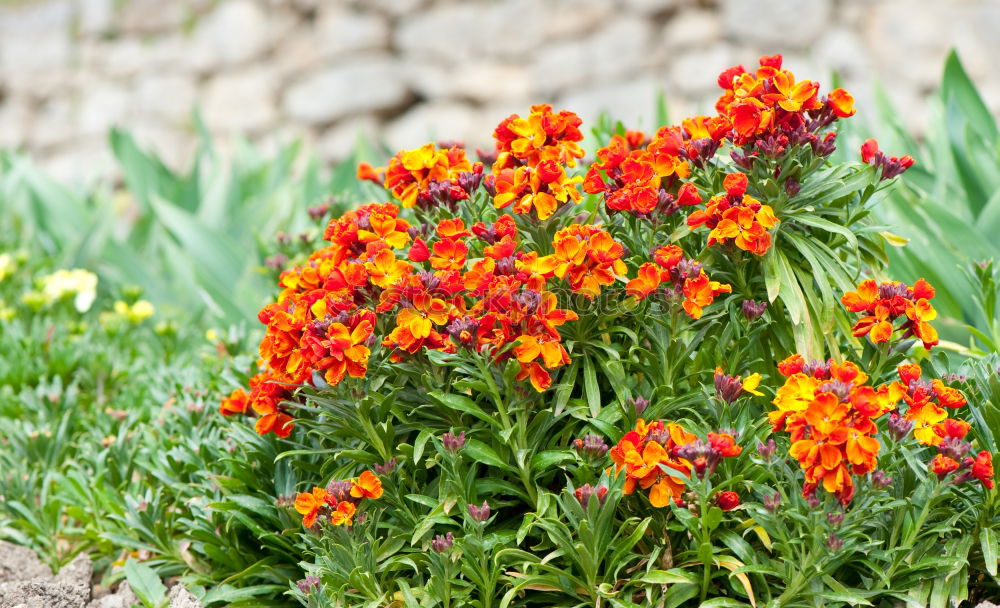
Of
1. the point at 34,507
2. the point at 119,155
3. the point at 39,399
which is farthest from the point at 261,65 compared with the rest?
the point at 34,507

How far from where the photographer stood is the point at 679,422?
1.83 m

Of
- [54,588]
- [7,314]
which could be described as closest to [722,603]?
[54,588]

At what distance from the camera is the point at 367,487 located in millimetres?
1725

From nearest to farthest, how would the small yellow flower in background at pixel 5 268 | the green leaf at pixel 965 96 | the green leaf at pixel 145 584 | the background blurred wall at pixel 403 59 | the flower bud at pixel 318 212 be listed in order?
the green leaf at pixel 145 584 → the flower bud at pixel 318 212 → the green leaf at pixel 965 96 → the small yellow flower in background at pixel 5 268 → the background blurred wall at pixel 403 59

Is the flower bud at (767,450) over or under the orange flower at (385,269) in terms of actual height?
under

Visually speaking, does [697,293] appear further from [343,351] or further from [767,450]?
[343,351]

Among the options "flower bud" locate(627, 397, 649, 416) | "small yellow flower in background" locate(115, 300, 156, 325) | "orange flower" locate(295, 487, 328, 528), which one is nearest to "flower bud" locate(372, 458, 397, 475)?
"orange flower" locate(295, 487, 328, 528)

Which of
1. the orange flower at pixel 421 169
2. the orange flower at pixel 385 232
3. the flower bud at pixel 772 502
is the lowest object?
the flower bud at pixel 772 502

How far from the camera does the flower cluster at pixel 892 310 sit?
170 cm

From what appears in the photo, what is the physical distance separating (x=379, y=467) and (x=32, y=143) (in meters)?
7.85

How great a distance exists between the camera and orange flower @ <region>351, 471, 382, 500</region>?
171 cm

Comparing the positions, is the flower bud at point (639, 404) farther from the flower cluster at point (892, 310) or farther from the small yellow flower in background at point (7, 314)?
the small yellow flower in background at point (7, 314)

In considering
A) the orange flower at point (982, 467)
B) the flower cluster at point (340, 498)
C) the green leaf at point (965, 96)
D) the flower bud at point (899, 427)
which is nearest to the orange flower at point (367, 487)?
the flower cluster at point (340, 498)

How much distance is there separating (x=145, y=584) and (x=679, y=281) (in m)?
1.35
